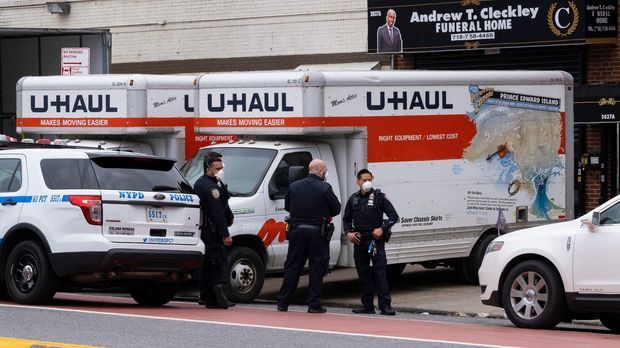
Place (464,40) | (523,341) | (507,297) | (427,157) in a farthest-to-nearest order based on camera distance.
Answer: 1. (464,40)
2. (427,157)
3. (507,297)
4. (523,341)

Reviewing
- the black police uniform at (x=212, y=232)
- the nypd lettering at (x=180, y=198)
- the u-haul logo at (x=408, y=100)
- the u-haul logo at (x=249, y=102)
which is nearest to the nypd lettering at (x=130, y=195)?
the nypd lettering at (x=180, y=198)

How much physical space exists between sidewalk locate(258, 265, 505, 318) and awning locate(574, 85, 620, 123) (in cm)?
376

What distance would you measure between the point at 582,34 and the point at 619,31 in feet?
2.17

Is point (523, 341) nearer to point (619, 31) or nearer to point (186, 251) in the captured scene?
point (186, 251)

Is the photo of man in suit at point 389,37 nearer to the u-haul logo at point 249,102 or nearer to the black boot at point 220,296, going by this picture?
the u-haul logo at point 249,102

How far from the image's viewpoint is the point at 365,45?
26.0 m

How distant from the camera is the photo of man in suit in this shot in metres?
24.8

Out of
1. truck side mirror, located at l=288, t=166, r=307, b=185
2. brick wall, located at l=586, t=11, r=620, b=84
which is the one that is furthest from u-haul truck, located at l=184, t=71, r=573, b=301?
brick wall, located at l=586, t=11, r=620, b=84

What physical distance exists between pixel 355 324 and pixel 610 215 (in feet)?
8.88

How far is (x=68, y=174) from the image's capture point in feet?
45.8

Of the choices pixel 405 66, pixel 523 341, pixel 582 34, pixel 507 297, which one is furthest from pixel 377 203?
pixel 405 66

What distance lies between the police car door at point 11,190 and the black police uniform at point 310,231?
2.90 m

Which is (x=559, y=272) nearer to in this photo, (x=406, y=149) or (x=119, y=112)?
(x=406, y=149)

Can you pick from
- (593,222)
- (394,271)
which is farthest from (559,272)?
(394,271)
